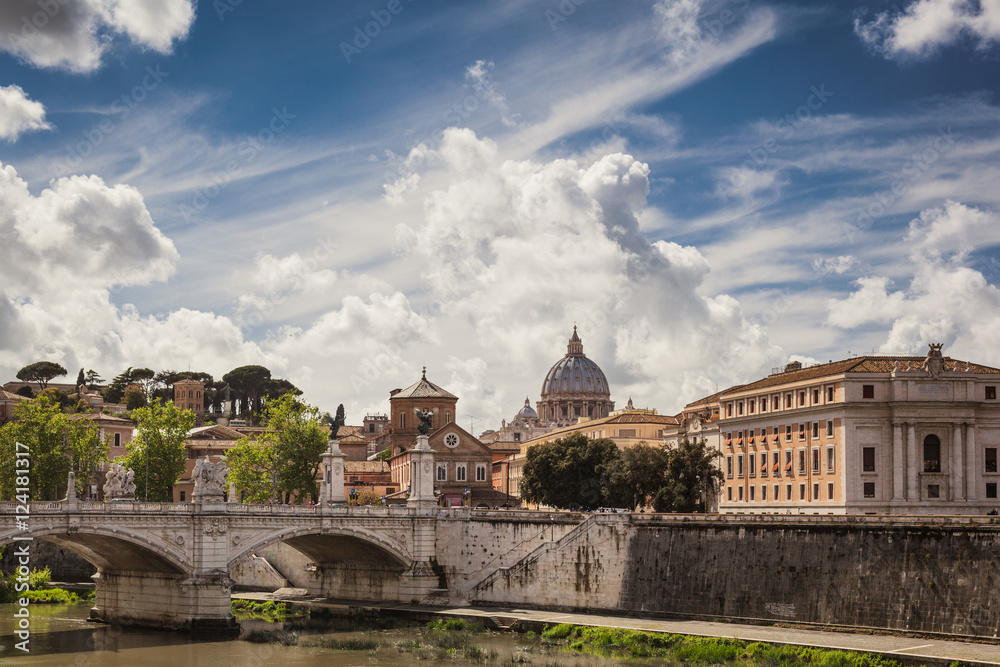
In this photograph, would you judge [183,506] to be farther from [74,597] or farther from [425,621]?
[74,597]

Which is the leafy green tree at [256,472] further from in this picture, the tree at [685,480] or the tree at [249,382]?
the tree at [249,382]

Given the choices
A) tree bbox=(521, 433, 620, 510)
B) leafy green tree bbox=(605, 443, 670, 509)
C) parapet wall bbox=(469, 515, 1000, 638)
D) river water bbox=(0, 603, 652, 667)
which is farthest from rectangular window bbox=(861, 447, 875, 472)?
river water bbox=(0, 603, 652, 667)

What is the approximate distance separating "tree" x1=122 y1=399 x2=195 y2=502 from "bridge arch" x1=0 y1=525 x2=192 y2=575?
20441mm

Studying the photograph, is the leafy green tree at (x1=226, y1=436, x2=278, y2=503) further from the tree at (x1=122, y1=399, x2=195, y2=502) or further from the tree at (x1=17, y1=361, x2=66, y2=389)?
the tree at (x1=17, y1=361, x2=66, y2=389)

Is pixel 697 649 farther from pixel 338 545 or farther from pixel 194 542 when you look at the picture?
pixel 338 545

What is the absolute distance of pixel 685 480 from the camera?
70.8m

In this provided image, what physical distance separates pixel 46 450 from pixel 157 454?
268 inches

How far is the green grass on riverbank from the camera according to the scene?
37062 mm

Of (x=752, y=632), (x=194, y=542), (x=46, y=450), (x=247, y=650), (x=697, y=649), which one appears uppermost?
(x=46, y=450)

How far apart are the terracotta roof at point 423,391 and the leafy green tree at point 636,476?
27078 millimetres

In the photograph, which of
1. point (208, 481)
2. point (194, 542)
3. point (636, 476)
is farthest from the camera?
point (636, 476)

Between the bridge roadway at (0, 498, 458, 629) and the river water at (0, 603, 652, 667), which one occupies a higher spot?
the bridge roadway at (0, 498, 458, 629)

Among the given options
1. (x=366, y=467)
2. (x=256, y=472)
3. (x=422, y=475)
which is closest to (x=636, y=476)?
(x=422, y=475)

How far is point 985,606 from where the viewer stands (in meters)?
39.7
